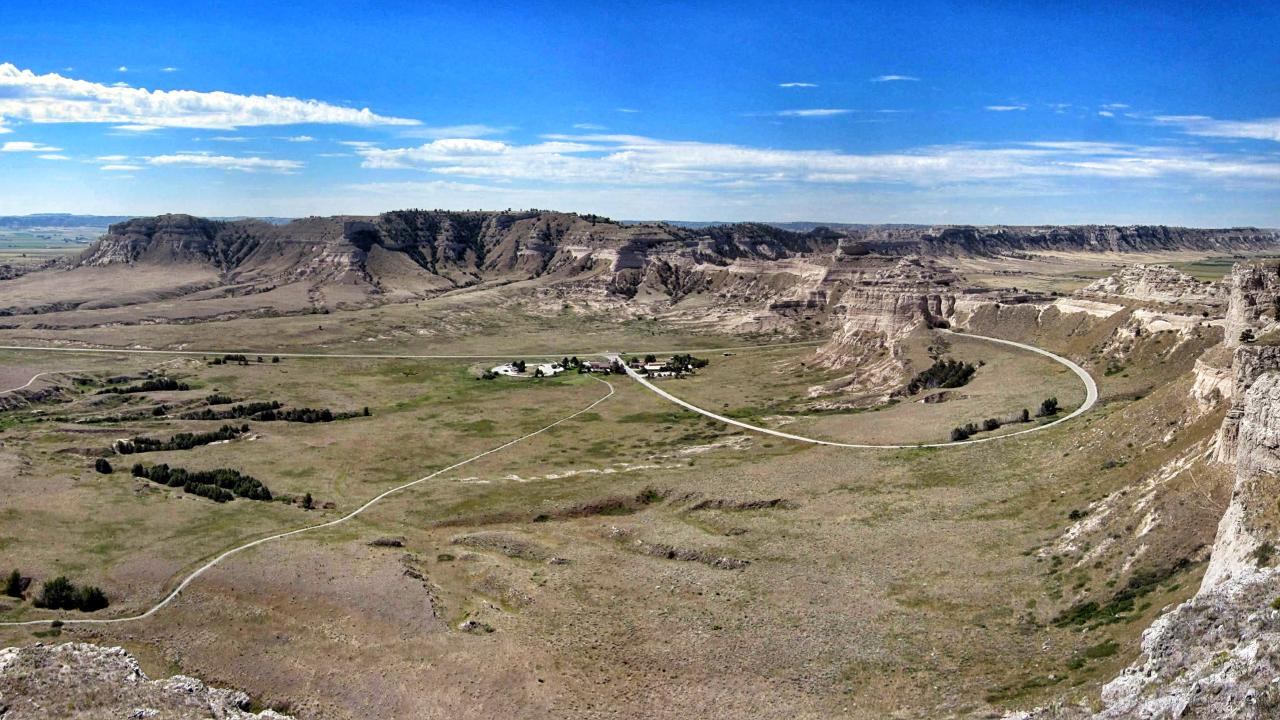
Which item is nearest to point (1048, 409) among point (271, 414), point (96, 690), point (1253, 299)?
point (1253, 299)

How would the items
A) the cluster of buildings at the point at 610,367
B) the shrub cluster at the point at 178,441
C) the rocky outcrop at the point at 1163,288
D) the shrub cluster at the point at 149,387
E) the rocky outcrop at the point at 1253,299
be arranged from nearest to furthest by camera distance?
1. the rocky outcrop at the point at 1253,299
2. the shrub cluster at the point at 178,441
3. the rocky outcrop at the point at 1163,288
4. the shrub cluster at the point at 149,387
5. the cluster of buildings at the point at 610,367

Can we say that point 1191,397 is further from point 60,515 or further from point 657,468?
point 60,515


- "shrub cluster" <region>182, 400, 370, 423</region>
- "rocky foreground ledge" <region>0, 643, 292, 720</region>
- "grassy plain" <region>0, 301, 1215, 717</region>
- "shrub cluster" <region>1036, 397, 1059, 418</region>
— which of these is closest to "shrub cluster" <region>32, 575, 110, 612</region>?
"grassy plain" <region>0, 301, 1215, 717</region>

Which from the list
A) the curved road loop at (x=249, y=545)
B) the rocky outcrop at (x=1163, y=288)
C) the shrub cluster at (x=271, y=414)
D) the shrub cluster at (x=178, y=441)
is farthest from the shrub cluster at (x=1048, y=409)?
the shrub cluster at (x=178, y=441)

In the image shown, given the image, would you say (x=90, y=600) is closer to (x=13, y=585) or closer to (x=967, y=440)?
(x=13, y=585)

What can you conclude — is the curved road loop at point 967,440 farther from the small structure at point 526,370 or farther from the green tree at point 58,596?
the green tree at point 58,596
